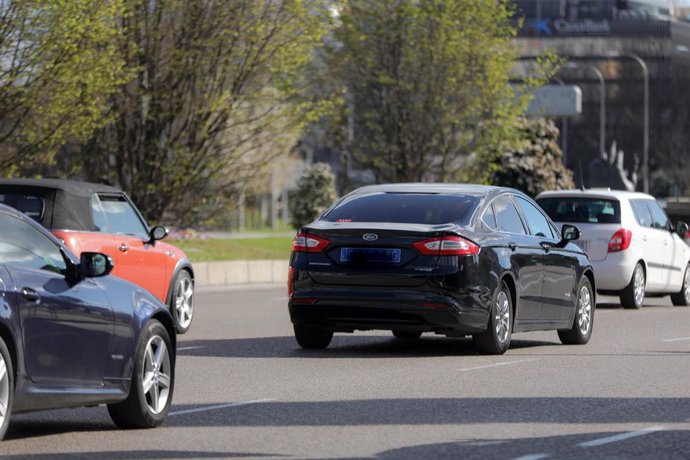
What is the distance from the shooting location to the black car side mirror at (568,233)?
16984 mm

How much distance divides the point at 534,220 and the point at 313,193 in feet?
166

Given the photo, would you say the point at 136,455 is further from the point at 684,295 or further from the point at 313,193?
the point at 313,193

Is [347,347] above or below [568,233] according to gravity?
below

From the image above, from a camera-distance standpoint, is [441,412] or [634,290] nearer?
[441,412]

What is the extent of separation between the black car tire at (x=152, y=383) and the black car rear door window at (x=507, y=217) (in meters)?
6.02

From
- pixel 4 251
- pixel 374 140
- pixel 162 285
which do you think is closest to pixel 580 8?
pixel 374 140

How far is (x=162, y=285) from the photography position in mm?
18234

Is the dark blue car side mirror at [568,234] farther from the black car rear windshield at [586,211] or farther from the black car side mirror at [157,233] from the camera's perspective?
the black car rear windshield at [586,211]

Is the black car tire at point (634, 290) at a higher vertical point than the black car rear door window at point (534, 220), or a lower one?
lower

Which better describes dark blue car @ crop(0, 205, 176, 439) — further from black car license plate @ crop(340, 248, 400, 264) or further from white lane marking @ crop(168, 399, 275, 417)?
black car license plate @ crop(340, 248, 400, 264)

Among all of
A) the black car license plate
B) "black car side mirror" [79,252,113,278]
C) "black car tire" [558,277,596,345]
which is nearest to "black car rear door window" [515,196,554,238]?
"black car tire" [558,277,596,345]

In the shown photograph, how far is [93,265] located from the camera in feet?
31.1

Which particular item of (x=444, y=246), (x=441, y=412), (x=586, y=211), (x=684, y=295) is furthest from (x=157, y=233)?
(x=684, y=295)

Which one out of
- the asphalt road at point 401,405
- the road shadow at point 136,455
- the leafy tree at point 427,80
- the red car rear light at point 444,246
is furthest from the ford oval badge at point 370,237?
the leafy tree at point 427,80
